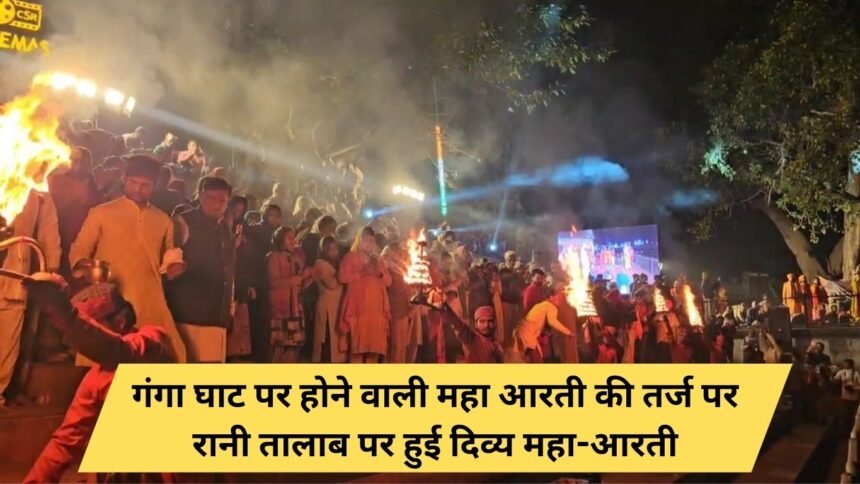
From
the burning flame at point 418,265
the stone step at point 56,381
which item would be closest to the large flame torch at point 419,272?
the burning flame at point 418,265

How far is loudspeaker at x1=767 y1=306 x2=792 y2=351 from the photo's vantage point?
944cm

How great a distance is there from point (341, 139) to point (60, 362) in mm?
4535

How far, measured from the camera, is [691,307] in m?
9.45

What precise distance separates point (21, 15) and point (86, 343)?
2.32 meters

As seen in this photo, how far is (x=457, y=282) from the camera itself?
6715 millimetres

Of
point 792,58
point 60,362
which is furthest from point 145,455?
point 792,58

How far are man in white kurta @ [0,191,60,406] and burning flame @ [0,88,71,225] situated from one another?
63 mm

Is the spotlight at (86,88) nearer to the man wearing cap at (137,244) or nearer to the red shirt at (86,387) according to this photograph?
the man wearing cap at (137,244)

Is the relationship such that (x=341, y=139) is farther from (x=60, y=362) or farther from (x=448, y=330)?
(x=60, y=362)

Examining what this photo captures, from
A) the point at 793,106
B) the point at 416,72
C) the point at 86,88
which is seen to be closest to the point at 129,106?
the point at 86,88

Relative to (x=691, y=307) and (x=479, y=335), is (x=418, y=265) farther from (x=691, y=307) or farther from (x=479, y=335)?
(x=691, y=307)

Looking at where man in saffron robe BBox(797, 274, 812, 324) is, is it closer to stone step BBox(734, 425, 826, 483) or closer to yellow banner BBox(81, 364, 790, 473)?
stone step BBox(734, 425, 826, 483)

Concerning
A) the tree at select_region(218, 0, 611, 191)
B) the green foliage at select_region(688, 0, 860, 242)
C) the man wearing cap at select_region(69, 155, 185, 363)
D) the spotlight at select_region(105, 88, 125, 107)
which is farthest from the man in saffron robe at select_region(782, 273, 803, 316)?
the spotlight at select_region(105, 88, 125, 107)

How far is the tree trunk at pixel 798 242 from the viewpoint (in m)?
14.0
